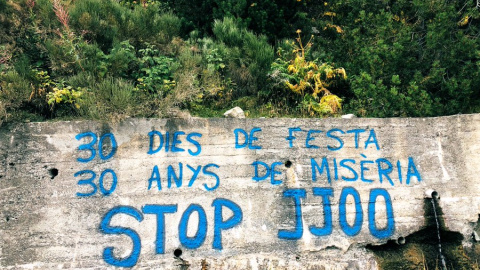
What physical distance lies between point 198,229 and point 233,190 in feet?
2.10

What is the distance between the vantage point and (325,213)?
488cm

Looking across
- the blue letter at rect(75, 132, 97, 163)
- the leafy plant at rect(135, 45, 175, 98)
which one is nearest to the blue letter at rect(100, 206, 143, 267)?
the blue letter at rect(75, 132, 97, 163)

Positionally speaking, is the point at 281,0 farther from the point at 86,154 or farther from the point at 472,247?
the point at 472,247

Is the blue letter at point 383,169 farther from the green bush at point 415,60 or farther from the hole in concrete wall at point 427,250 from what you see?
the green bush at point 415,60

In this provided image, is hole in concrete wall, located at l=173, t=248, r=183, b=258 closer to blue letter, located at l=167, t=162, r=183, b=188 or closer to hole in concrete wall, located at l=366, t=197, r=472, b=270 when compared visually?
blue letter, located at l=167, t=162, r=183, b=188

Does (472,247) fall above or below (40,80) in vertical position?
below

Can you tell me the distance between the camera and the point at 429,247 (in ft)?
16.3

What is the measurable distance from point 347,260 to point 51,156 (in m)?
3.84

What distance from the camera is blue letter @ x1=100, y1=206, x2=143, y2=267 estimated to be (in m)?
4.45

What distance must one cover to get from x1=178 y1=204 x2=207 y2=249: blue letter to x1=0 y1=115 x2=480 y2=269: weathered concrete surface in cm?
2

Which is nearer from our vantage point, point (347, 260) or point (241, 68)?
point (347, 260)

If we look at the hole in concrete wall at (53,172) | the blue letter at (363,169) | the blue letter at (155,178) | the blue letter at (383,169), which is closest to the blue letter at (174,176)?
the blue letter at (155,178)

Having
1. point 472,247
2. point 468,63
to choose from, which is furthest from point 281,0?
point 472,247

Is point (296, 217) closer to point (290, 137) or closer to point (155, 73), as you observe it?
point (290, 137)
